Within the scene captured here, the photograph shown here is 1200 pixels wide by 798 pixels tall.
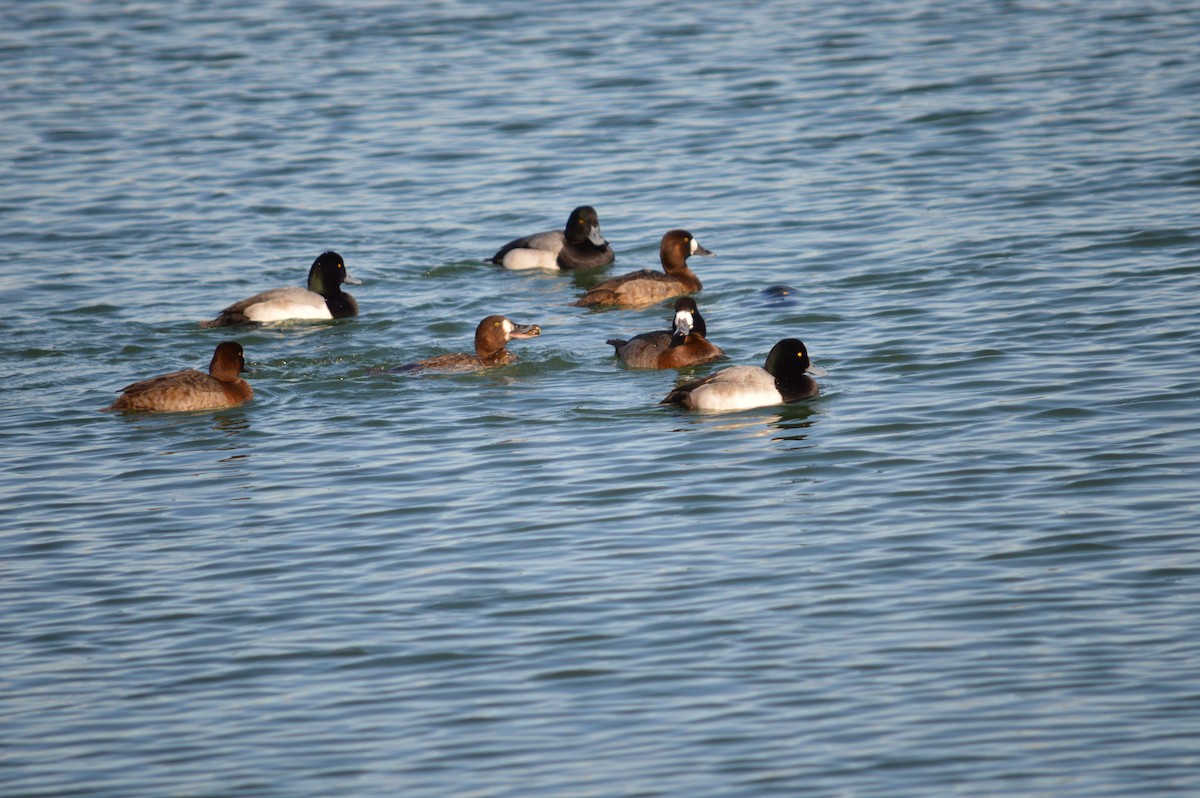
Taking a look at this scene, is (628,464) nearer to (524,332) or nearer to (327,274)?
(524,332)

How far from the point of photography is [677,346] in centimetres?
1317

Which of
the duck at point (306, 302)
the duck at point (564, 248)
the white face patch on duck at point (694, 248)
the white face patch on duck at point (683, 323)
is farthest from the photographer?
the duck at point (564, 248)

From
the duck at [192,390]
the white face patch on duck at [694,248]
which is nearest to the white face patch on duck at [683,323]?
the white face patch on duck at [694,248]

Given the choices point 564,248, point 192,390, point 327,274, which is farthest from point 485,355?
point 564,248

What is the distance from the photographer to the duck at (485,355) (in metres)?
13.4

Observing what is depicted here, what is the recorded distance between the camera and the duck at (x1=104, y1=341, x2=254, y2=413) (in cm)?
1248

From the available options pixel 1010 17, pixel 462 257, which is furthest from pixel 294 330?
pixel 1010 17

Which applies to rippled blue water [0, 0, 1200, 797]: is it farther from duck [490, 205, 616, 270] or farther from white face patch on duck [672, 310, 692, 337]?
white face patch on duck [672, 310, 692, 337]

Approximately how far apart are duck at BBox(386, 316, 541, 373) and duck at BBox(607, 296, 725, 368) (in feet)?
3.32

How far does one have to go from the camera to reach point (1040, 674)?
746 centimetres

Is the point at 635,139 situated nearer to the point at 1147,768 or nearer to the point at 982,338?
the point at 982,338

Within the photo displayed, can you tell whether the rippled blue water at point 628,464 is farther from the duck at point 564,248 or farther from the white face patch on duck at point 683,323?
the white face patch on duck at point 683,323

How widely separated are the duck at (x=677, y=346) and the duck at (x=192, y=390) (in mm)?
3426

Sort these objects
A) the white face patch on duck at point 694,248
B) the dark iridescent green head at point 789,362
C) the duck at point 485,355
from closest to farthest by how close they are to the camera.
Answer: the dark iridescent green head at point 789,362, the duck at point 485,355, the white face patch on duck at point 694,248
